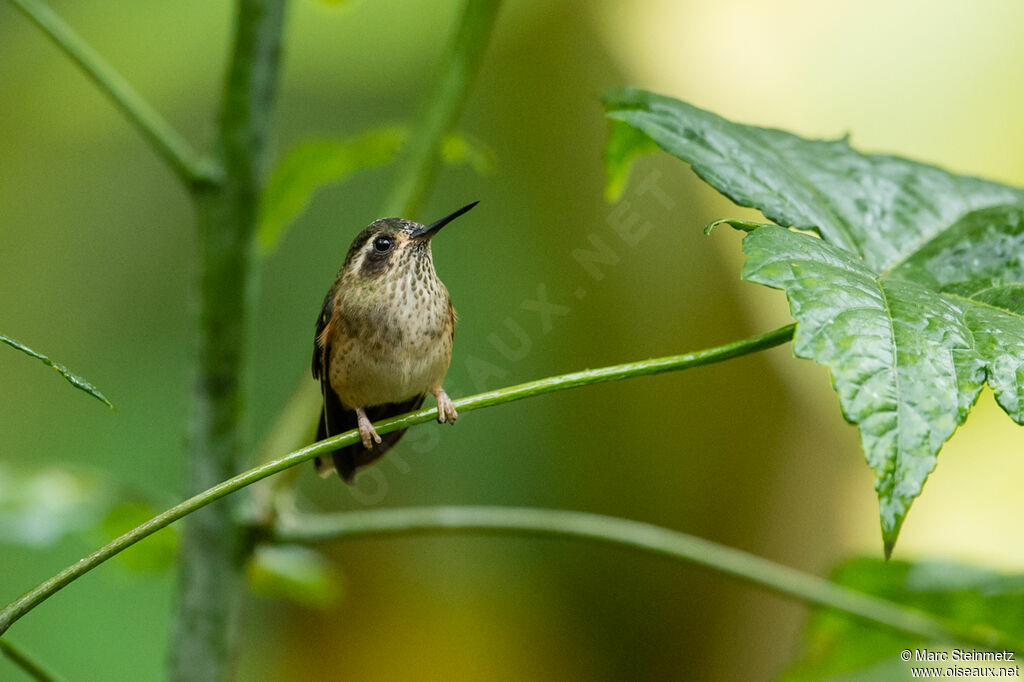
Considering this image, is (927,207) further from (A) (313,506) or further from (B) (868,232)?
(A) (313,506)

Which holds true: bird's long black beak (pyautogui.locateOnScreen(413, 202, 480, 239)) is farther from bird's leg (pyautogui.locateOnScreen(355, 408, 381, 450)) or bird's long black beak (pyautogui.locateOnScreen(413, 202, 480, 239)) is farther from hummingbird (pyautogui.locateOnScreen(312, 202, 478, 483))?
bird's leg (pyautogui.locateOnScreen(355, 408, 381, 450))

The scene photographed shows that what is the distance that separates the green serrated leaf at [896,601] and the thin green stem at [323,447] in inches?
44.6

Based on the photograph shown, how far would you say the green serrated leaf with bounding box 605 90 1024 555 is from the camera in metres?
0.86

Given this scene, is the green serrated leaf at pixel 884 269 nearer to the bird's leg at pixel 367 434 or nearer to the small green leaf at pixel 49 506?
the bird's leg at pixel 367 434

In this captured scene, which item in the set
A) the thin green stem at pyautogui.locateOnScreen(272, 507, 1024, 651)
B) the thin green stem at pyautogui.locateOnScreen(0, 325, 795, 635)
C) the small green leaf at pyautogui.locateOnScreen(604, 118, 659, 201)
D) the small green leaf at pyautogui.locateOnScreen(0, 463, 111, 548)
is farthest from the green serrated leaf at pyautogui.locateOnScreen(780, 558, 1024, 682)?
the small green leaf at pyautogui.locateOnScreen(0, 463, 111, 548)

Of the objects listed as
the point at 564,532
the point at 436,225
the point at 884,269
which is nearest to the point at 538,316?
the point at 564,532

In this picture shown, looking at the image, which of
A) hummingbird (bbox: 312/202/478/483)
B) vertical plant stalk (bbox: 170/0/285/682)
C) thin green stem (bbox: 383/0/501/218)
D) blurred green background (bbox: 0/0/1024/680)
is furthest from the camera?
blurred green background (bbox: 0/0/1024/680)

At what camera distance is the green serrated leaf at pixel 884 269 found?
0.86m

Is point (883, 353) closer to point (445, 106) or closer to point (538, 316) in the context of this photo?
point (445, 106)

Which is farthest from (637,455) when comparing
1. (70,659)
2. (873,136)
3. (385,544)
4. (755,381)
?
(70,659)

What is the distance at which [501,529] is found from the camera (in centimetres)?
151

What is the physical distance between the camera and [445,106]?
5.31 ft

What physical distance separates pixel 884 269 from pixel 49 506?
6.06 feet

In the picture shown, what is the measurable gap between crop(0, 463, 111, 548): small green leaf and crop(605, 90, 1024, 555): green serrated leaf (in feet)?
4.84
